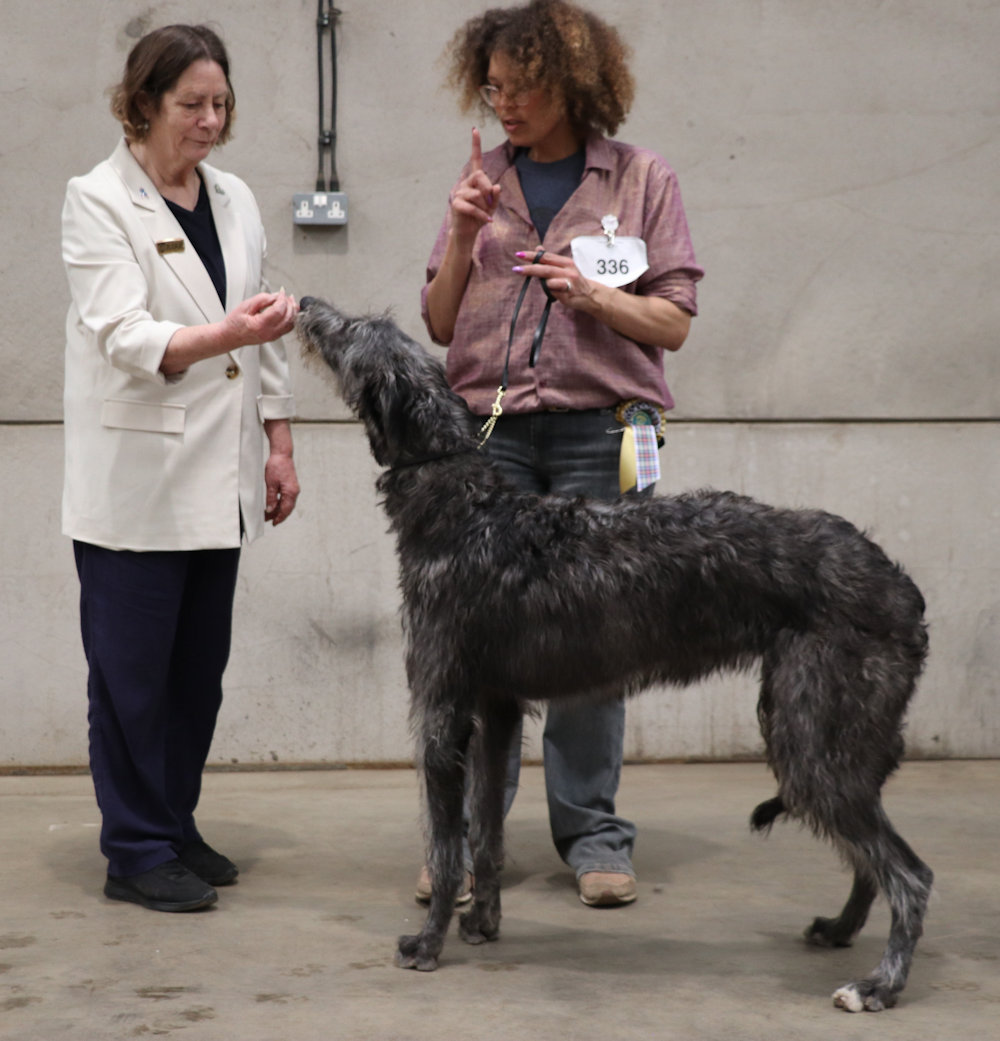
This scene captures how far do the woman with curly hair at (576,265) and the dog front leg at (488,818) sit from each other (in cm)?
18

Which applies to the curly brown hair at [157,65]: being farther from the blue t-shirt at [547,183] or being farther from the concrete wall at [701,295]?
the concrete wall at [701,295]

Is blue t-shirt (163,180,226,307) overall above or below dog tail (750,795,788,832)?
above

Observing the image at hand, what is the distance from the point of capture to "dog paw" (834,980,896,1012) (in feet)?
8.66

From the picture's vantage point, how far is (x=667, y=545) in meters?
2.80

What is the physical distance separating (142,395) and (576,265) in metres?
1.11

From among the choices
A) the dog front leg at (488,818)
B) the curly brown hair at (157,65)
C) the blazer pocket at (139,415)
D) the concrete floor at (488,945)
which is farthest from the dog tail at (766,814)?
the curly brown hair at (157,65)

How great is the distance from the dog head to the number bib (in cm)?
49

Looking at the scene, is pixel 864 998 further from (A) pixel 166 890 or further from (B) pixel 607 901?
(A) pixel 166 890

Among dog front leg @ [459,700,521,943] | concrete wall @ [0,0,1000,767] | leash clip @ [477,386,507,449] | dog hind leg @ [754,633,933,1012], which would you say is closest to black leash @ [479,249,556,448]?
leash clip @ [477,386,507,449]

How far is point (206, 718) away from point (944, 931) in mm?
1935

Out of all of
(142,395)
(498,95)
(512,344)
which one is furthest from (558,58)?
(142,395)

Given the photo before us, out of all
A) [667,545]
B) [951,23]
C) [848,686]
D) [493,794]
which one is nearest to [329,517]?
[493,794]

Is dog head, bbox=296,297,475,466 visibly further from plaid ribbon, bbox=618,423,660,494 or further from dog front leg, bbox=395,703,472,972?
dog front leg, bbox=395,703,472,972

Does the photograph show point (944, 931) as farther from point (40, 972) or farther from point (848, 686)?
point (40, 972)
